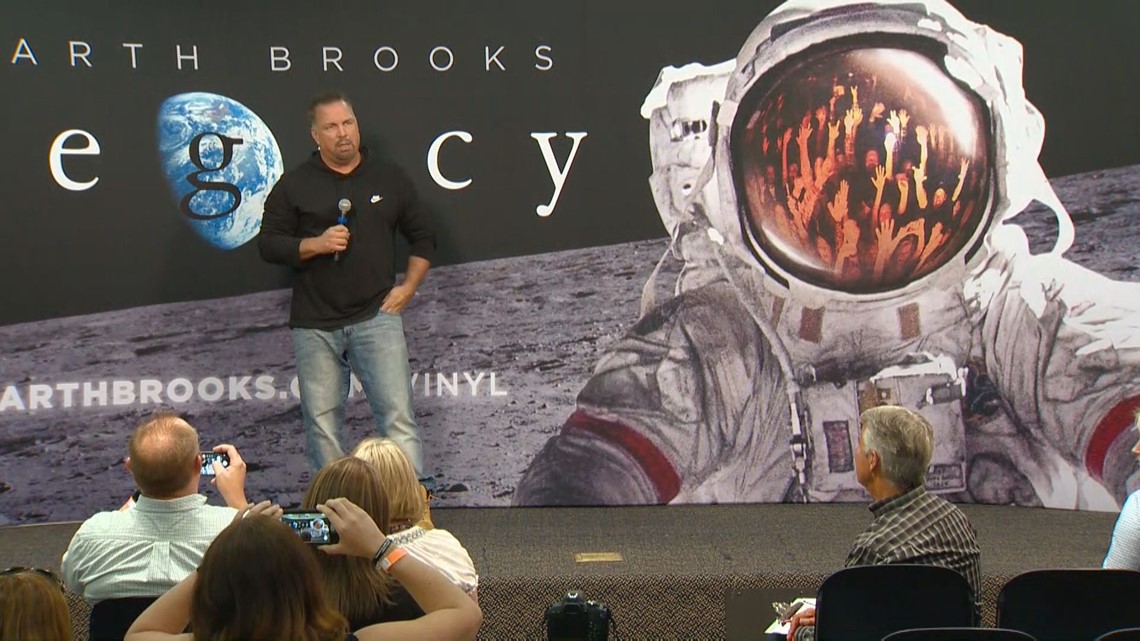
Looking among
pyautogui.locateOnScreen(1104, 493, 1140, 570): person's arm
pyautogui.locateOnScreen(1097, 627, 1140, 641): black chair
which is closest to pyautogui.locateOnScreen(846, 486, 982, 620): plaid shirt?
pyautogui.locateOnScreen(1104, 493, 1140, 570): person's arm

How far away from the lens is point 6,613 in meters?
2.09

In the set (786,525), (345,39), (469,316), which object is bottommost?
(786,525)

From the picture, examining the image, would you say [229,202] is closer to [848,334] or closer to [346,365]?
[346,365]

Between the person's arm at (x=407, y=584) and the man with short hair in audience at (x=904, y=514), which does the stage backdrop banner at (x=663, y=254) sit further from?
the person's arm at (x=407, y=584)

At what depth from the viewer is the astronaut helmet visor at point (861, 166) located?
5531 mm

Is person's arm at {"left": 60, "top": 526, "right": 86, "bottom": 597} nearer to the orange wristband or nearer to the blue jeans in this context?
the orange wristband

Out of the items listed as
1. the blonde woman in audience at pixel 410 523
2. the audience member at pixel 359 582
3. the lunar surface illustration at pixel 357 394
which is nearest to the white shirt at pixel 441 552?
the blonde woman in audience at pixel 410 523

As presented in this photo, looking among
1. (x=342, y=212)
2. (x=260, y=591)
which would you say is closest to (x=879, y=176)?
(x=342, y=212)

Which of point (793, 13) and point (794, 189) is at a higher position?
point (793, 13)

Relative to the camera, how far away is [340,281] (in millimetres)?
5051

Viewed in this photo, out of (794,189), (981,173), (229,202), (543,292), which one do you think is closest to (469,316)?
(543,292)

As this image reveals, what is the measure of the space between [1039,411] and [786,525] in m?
1.28

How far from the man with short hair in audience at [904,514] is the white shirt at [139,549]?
54.4 inches

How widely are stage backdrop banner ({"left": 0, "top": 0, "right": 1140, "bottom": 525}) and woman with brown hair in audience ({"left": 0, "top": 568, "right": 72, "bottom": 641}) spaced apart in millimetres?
3307
